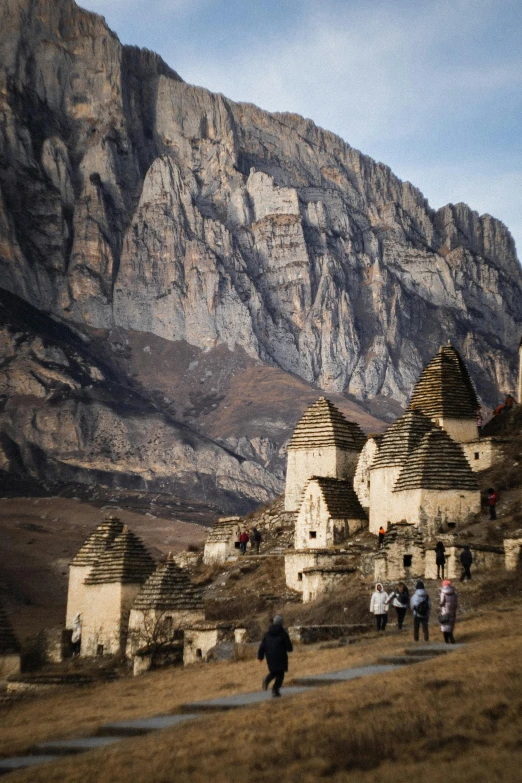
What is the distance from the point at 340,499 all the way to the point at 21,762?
1083 inches

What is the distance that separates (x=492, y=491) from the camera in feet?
135

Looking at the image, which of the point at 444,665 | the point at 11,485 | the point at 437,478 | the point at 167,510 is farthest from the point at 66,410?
the point at 444,665

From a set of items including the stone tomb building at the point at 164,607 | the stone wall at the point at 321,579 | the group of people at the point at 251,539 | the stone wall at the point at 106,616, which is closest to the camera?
the stone tomb building at the point at 164,607

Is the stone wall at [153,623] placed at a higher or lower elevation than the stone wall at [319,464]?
lower

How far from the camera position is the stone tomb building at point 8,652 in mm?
36219

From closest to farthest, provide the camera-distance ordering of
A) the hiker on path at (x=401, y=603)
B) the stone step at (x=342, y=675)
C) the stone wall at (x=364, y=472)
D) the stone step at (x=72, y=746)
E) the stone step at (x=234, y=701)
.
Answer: the stone step at (x=72, y=746) → the stone step at (x=234, y=701) → the stone step at (x=342, y=675) → the hiker on path at (x=401, y=603) → the stone wall at (x=364, y=472)

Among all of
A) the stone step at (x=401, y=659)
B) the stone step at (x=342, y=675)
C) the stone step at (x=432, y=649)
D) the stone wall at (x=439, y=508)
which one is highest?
the stone wall at (x=439, y=508)

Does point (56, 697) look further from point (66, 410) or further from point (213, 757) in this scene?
point (66, 410)

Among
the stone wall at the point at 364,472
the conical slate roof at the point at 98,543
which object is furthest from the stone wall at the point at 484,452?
the conical slate roof at the point at 98,543

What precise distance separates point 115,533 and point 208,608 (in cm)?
673

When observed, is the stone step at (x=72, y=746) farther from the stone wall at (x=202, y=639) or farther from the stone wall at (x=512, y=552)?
the stone wall at (x=512, y=552)

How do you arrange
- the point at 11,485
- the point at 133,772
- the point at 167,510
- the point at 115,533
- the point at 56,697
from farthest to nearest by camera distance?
the point at 11,485
the point at 167,510
the point at 115,533
the point at 56,697
the point at 133,772

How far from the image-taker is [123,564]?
3972 cm

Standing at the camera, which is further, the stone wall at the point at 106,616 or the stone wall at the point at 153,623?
the stone wall at the point at 106,616
